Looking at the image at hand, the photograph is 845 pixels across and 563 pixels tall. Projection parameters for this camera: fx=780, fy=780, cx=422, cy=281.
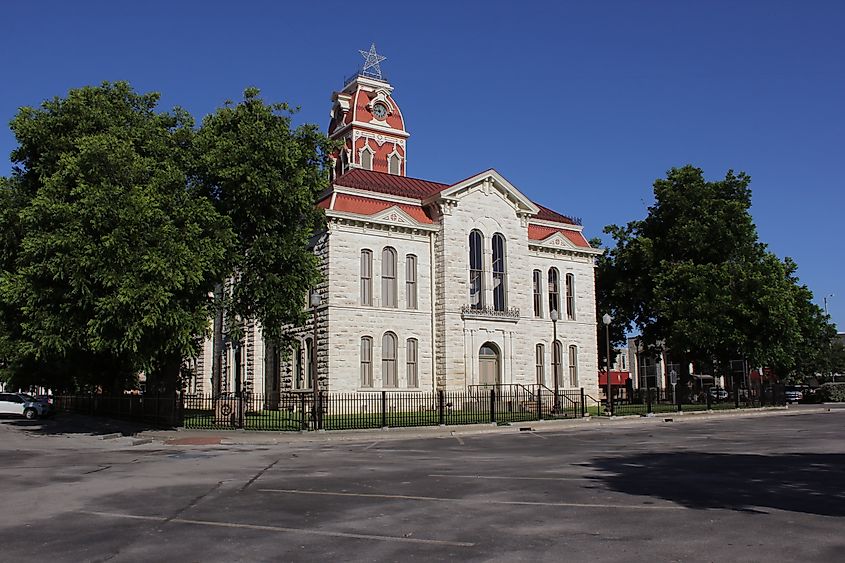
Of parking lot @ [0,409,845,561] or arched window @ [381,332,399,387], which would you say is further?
arched window @ [381,332,399,387]

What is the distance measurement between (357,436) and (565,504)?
1679cm

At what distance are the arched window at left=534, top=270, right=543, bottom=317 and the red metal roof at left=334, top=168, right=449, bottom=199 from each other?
27.0 ft

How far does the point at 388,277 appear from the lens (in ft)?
139

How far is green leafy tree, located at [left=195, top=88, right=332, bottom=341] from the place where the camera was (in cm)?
3048

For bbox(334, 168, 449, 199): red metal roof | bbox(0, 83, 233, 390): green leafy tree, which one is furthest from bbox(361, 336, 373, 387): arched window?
bbox(0, 83, 233, 390): green leafy tree

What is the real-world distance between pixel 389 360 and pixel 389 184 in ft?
35.7

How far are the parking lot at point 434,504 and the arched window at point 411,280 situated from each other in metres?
22.6

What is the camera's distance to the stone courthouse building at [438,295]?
40625 millimetres

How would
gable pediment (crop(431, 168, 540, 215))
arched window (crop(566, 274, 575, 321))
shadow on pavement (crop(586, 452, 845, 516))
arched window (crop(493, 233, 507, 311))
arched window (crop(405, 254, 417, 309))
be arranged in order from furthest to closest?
arched window (crop(566, 274, 575, 321)) < arched window (crop(493, 233, 507, 311)) < gable pediment (crop(431, 168, 540, 215)) < arched window (crop(405, 254, 417, 309)) < shadow on pavement (crop(586, 452, 845, 516))

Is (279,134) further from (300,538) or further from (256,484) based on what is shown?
(300,538)

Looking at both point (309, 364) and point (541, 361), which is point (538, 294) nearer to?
point (541, 361)

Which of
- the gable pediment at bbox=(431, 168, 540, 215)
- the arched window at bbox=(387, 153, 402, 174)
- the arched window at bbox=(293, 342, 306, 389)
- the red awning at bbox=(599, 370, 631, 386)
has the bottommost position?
the red awning at bbox=(599, 370, 631, 386)

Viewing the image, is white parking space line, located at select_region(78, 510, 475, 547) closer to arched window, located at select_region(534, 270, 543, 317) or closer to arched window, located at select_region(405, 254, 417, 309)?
arched window, located at select_region(405, 254, 417, 309)

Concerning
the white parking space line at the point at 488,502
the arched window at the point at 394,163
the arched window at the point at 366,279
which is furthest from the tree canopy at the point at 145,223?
the arched window at the point at 394,163
